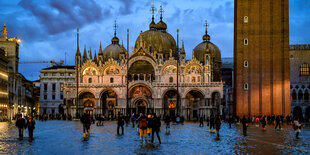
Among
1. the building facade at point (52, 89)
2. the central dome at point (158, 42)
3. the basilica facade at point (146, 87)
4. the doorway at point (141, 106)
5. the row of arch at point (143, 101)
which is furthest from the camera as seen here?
the building facade at point (52, 89)

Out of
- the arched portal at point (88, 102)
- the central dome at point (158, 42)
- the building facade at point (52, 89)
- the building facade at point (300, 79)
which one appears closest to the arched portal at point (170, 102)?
the central dome at point (158, 42)

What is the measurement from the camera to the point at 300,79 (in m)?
83.8

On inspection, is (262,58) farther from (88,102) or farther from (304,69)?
(88,102)

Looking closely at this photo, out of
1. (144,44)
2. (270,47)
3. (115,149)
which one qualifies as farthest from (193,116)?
(115,149)

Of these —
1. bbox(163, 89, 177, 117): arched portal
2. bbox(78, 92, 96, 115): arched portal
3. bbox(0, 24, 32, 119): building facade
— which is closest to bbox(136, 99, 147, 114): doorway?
bbox(163, 89, 177, 117): arched portal

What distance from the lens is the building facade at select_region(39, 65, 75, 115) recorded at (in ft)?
338

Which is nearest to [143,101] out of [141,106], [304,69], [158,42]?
[141,106]

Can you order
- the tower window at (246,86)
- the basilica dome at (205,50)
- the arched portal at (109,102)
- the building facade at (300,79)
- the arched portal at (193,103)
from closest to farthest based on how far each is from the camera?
1. the tower window at (246,86)
2. the arched portal at (193,103)
3. the arched portal at (109,102)
4. the building facade at (300,79)
5. the basilica dome at (205,50)

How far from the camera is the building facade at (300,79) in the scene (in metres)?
83.1

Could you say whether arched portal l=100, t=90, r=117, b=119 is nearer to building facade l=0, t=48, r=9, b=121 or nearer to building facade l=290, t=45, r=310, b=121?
building facade l=0, t=48, r=9, b=121

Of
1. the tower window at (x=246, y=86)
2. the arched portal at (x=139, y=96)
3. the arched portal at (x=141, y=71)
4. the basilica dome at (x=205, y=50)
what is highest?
the basilica dome at (x=205, y=50)

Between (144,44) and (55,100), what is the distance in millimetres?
36314

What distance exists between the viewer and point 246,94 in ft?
201

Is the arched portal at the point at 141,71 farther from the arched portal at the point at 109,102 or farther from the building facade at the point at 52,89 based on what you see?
the building facade at the point at 52,89
